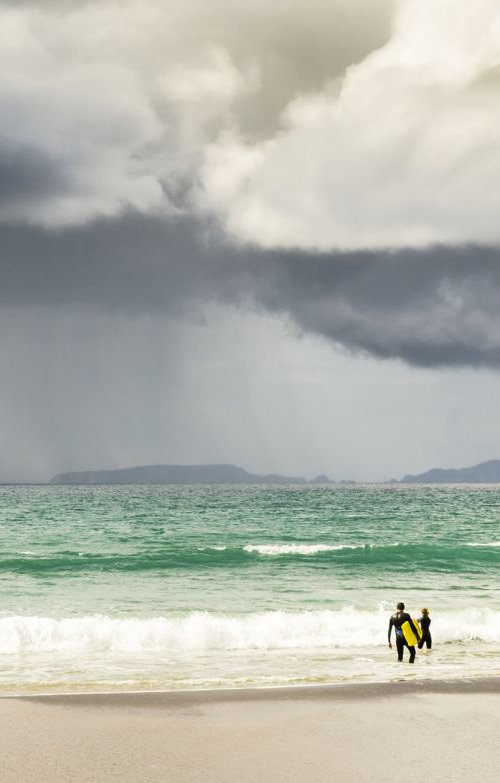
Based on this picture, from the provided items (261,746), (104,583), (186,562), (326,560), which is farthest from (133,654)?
(326,560)

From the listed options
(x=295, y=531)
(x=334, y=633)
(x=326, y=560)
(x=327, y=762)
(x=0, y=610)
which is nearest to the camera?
(x=327, y=762)

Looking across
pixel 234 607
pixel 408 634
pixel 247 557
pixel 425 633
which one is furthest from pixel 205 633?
pixel 247 557

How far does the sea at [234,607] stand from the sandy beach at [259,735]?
1657mm

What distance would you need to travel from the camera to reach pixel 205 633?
21453mm

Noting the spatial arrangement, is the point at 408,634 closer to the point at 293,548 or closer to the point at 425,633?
the point at 425,633

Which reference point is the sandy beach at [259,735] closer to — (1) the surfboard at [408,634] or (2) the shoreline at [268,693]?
(2) the shoreline at [268,693]

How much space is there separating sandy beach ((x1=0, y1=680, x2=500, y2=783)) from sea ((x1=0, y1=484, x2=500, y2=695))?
65.2 inches

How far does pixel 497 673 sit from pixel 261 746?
7.98m

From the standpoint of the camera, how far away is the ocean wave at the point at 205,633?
810 inches

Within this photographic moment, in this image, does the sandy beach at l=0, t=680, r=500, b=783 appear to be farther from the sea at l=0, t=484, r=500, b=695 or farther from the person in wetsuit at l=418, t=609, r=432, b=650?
the person in wetsuit at l=418, t=609, r=432, b=650

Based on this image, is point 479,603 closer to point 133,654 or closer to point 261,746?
point 133,654

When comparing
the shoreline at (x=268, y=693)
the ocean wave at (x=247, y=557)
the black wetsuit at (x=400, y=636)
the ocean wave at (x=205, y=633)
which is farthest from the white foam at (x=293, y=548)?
the shoreline at (x=268, y=693)

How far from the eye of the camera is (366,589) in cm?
3188

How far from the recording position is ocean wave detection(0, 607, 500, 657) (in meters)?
20.6
